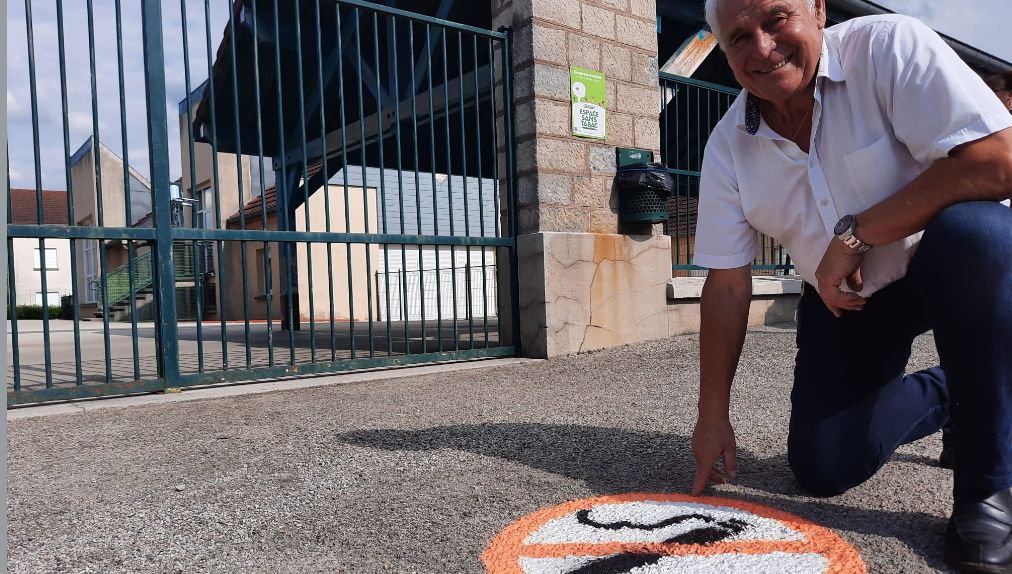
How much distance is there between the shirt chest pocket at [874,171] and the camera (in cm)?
167

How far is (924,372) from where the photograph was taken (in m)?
2.08

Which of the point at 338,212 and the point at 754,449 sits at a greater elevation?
the point at 338,212

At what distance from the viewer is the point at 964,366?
4.99ft

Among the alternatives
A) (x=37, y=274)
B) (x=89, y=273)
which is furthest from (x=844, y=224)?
(x=37, y=274)

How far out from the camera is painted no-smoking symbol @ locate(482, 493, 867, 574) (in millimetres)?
1496

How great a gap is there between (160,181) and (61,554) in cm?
277

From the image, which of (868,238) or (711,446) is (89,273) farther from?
(868,238)

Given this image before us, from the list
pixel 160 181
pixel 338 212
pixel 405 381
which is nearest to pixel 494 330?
pixel 405 381

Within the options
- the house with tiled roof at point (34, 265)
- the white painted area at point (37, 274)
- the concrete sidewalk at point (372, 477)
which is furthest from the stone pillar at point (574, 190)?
the white painted area at point (37, 274)

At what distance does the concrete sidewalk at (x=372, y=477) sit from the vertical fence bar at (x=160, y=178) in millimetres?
461

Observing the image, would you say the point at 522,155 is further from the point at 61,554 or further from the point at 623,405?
the point at 61,554

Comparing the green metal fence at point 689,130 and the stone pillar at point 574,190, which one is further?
the green metal fence at point 689,130

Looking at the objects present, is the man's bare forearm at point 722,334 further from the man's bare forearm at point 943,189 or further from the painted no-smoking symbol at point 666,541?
the man's bare forearm at point 943,189

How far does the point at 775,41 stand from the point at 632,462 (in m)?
1.36
